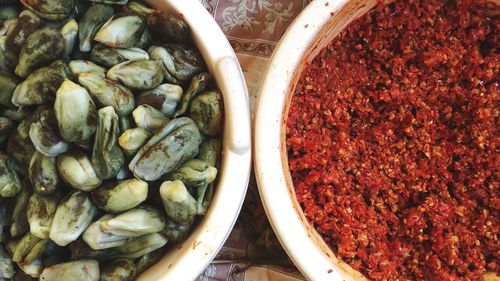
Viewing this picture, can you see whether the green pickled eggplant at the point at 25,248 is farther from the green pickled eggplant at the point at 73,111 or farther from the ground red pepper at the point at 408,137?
the ground red pepper at the point at 408,137

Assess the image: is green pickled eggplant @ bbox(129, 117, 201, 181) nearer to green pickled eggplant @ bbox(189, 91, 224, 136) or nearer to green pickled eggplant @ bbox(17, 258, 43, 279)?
green pickled eggplant @ bbox(189, 91, 224, 136)


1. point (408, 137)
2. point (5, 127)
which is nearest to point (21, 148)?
point (5, 127)

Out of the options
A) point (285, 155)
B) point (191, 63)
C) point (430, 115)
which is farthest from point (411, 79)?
point (191, 63)

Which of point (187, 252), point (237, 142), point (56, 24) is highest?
point (56, 24)

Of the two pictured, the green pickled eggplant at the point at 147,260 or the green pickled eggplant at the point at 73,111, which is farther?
the green pickled eggplant at the point at 147,260

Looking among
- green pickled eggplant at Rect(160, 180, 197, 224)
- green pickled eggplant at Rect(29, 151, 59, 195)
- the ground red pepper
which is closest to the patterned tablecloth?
the ground red pepper

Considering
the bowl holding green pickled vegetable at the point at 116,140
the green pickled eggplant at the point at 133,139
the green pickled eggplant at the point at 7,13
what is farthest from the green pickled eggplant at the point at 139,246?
the green pickled eggplant at the point at 7,13

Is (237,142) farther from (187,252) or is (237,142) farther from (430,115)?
(430,115)
